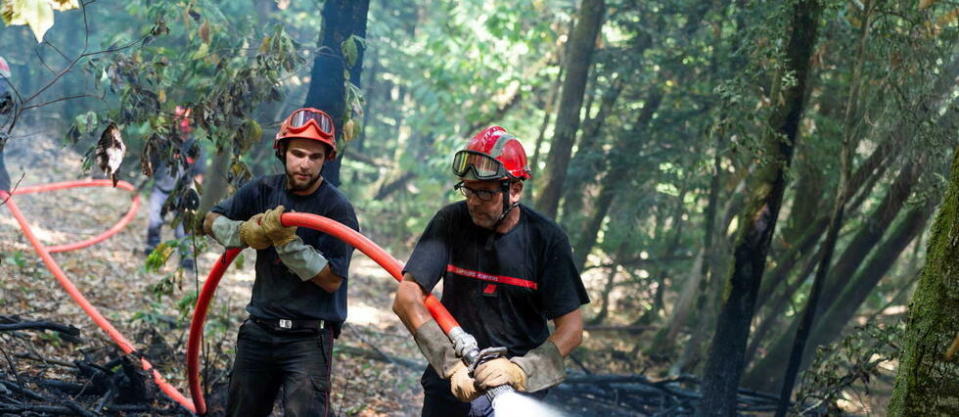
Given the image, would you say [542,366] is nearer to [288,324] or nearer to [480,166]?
[480,166]

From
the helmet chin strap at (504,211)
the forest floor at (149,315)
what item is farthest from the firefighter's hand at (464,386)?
the forest floor at (149,315)

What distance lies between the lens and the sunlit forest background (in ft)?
21.9

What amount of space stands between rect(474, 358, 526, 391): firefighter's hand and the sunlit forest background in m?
1.61

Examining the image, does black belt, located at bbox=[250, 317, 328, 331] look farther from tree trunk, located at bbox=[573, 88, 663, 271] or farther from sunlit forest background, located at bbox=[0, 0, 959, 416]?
tree trunk, located at bbox=[573, 88, 663, 271]

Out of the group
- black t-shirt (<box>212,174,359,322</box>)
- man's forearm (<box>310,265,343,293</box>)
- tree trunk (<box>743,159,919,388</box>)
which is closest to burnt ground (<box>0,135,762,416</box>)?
tree trunk (<box>743,159,919,388</box>)

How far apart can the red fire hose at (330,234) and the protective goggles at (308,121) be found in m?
0.52

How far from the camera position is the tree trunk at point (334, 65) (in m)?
6.80

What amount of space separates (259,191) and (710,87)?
8.56 metres

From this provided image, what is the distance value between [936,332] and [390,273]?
8.37 feet

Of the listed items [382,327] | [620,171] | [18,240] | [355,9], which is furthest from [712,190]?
[18,240]

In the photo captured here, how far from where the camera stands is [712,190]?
40.1 feet

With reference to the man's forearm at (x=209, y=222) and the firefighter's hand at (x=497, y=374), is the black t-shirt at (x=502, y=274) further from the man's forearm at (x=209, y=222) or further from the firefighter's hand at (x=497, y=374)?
the man's forearm at (x=209, y=222)

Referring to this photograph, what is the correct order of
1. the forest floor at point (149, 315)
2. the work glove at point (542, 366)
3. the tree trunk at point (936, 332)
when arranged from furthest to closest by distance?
the forest floor at point (149, 315) < the work glove at point (542, 366) < the tree trunk at point (936, 332)

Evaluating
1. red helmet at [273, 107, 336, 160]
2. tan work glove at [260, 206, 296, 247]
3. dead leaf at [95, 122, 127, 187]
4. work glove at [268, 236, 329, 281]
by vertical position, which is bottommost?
work glove at [268, 236, 329, 281]
